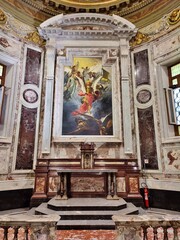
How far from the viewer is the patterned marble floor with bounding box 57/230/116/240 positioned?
3717 mm

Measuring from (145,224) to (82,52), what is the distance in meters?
6.89

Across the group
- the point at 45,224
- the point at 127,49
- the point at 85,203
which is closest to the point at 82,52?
the point at 127,49

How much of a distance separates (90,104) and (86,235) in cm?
460

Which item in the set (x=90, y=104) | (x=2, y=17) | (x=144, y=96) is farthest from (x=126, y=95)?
(x=2, y=17)

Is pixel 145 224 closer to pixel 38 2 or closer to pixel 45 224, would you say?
pixel 45 224

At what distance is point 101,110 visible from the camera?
24.0ft

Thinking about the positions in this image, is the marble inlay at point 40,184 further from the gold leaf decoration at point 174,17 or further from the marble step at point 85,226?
the gold leaf decoration at point 174,17

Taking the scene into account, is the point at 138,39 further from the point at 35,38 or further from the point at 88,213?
the point at 88,213

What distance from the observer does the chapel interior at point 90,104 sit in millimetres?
6207

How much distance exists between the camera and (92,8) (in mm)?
8664

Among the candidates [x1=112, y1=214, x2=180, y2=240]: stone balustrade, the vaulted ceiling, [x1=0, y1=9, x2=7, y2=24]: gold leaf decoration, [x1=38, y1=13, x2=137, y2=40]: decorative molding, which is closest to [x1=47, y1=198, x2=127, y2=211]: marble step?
[x1=112, y1=214, x2=180, y2=240]: stone balustrade

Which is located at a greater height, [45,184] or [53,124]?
[53,124]

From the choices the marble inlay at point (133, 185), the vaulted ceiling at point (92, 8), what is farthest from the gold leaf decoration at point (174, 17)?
the marble inlay at point (133, 185)

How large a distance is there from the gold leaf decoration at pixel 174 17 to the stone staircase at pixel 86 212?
638 cm
